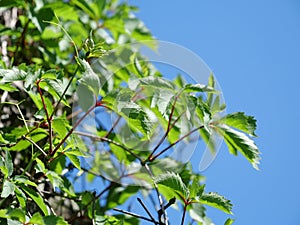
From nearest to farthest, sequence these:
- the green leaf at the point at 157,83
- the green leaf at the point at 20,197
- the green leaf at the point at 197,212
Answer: the green leaf at the point at 20,197
the green leaf at the point at 157,83
the green leaf at the point at 197,212

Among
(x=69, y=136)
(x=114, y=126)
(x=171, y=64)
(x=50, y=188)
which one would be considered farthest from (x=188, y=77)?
(x=50, y=188)

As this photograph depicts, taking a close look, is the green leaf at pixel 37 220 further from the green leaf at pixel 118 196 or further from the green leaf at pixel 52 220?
the green leaf at pixel 118 196

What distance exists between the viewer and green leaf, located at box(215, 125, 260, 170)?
108 cm

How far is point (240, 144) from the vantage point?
1.10 metres

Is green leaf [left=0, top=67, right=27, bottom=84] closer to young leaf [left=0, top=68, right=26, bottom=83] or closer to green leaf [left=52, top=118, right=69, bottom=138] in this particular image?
young leaf [left=0, top=68, right=26, bottom=83]

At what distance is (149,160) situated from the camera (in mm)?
1118

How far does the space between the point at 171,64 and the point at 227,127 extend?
0.60ft

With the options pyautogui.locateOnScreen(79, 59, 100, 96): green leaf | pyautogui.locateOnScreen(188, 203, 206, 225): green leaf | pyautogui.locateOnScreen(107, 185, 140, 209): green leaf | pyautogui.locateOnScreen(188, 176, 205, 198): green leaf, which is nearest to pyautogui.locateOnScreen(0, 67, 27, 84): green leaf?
pyautogui.locateOnScreen(79, 59, 100, 96): green leaf

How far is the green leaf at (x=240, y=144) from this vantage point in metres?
1.08

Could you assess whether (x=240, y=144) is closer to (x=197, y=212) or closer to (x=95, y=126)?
(x=197, y=212)

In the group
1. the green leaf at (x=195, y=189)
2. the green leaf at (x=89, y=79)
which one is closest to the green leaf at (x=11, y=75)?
the green leaf at (x=89, y=79)

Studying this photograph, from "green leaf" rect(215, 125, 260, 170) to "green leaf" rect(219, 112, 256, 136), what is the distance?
24 mm

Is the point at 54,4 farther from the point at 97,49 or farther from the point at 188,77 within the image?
the point at 97,49

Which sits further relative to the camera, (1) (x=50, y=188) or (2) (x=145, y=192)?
(2) (x=145, y=192)
